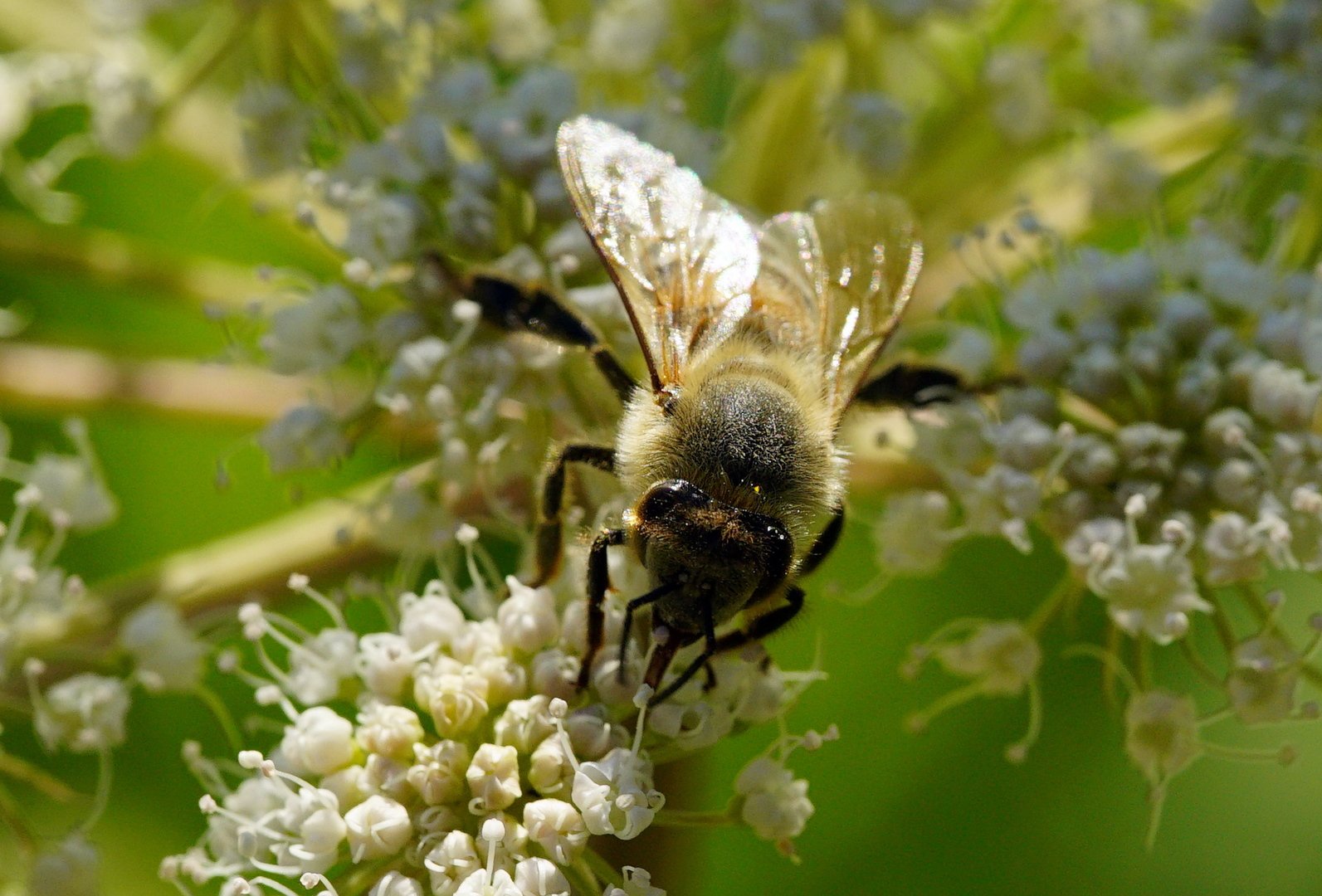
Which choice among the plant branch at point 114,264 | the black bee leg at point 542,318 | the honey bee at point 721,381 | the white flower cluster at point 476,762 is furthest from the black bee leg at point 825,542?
the plant branch at point 114,264

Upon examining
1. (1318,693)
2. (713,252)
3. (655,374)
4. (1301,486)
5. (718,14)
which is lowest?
(1318,693)

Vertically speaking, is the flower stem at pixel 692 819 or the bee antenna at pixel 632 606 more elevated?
the bee antenna at pixel 632 606

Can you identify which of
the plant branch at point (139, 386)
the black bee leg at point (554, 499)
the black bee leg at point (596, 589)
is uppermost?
the plant branch at point (139, 386)

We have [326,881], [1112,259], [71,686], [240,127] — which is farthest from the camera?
[240,127]

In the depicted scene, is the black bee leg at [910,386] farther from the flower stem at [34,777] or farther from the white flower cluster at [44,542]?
the flower stem at [34,777]

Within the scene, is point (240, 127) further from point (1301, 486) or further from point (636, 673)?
point (1301, 486)

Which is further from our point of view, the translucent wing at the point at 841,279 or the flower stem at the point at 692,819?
the translucent wing at the point at 841,279

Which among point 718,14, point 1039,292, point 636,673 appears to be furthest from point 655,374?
point 718,14
